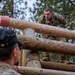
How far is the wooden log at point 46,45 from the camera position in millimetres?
3968

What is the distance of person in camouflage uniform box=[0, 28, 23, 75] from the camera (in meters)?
1.75

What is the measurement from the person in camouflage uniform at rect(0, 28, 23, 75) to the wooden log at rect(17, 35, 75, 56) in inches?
81.0

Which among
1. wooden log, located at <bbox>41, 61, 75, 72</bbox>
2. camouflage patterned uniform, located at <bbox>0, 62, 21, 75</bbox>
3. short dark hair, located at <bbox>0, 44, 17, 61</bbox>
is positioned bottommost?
wooden log, located at <bbox>41, 61, 75, 72</bbox>

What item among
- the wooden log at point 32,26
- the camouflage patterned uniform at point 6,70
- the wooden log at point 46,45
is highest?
the camouflage patterned uniform at point 6,70

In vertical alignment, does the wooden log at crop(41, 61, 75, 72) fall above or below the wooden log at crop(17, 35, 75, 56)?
below

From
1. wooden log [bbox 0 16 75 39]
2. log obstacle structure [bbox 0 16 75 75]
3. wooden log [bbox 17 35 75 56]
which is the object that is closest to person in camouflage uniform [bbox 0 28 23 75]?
log obstacle structure [bbox 0 16 75 75]

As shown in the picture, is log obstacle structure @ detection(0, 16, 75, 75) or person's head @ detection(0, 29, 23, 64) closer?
person's head @ detection(0, 29, 23, 64)

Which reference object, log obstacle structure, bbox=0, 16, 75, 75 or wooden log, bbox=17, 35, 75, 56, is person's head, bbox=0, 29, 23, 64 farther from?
wooden log, bbox=17, 35, 75, 56

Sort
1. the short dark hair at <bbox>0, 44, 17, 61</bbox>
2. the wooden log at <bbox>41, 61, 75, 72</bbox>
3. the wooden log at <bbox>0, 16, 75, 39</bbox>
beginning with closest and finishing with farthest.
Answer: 1. the short dark hair at <bbox>0, 44, 17, 61</bbox>
2. the wooden log at <bbox>0, 16, 75, 39</bbox>
3. the wooden log at <bbox>41, 61, 75, 72</bbox>

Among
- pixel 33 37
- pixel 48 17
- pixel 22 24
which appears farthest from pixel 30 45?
pixel 48 17

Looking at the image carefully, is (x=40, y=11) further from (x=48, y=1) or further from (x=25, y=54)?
(x=25, y=54)

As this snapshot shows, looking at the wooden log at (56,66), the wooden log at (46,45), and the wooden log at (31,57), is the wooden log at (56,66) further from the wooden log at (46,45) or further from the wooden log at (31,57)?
the wooden log at (31,57)

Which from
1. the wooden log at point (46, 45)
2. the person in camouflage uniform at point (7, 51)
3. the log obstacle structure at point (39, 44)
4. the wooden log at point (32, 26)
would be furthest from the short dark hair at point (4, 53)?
the wooden log at point (32, 26)

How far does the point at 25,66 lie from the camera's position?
4.06 meters
